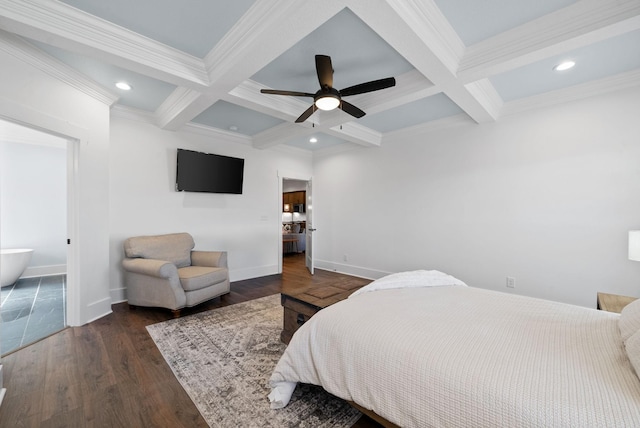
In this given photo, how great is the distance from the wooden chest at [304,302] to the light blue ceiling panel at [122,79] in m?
2.79

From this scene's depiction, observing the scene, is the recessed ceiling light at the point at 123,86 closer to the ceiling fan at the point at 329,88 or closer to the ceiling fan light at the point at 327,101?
the ceiling fan at the point at 329,88

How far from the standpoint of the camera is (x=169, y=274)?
9.92 feet

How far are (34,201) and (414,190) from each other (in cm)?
701

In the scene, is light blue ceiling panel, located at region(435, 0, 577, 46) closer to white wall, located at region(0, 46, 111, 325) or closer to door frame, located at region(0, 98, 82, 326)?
white wall, located at region(0, 46, 111, 325)

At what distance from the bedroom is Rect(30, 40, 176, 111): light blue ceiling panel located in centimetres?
13

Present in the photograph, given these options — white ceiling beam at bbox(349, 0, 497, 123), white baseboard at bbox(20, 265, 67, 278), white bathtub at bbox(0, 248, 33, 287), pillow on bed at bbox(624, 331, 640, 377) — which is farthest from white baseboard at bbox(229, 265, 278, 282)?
pillow on bed at bbox(624, 331, 640, 377)

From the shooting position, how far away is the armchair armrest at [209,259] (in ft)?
12.4

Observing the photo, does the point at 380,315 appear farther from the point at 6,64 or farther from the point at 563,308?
the point at 6,64

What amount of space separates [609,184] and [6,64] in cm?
589

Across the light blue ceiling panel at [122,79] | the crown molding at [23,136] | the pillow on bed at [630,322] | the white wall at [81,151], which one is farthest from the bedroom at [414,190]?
the crown molding at [23,136]

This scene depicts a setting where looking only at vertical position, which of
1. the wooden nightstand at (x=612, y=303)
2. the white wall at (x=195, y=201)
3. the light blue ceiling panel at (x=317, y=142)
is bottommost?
the wooden nightstand at (x=612, y=303)

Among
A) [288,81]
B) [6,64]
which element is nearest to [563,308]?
[288,81]

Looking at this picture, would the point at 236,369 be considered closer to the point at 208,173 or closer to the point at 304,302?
the point at 304,302

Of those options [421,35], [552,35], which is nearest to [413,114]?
[552,35]
